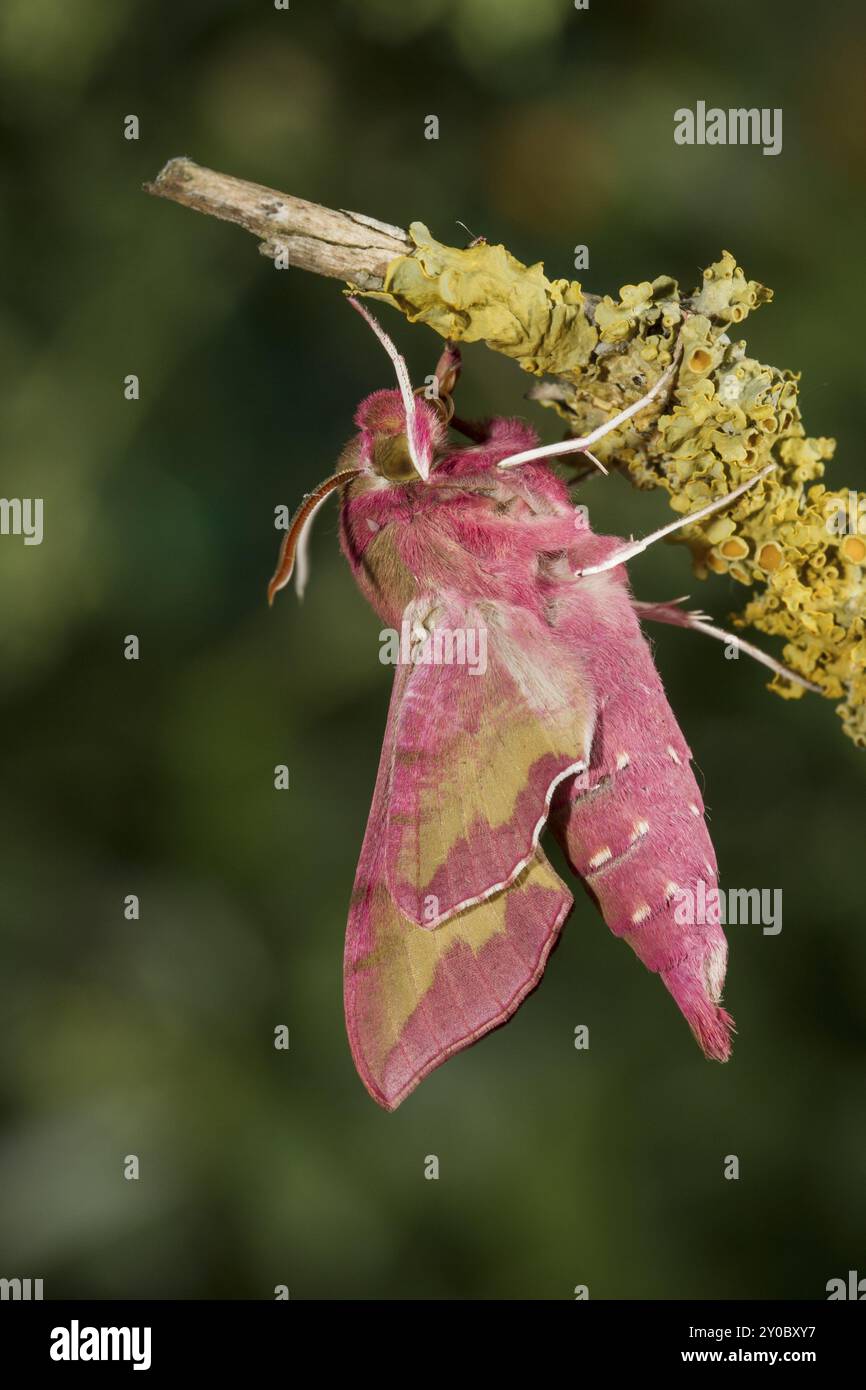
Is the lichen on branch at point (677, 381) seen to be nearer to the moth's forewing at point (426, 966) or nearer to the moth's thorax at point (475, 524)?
the moth's thorax at point (475, 524)

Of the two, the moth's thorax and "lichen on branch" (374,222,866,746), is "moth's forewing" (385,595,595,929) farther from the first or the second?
"lichen on branch" (374,222,866,746)

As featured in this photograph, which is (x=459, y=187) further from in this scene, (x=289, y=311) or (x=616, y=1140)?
(x=616, y=1140)

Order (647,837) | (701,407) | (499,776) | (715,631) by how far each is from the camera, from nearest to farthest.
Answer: (701,407), (499,776), (647,837), (715,631)

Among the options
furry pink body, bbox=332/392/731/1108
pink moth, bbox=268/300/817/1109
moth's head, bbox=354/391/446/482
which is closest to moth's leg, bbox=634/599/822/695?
pink moth, bbox=268/300/817/1109

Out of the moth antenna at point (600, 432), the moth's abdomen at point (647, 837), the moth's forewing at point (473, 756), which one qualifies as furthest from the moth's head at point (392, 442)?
the moth's abdomen at point (647, 837)

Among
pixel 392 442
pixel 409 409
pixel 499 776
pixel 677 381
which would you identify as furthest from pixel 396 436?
pixel 499 776

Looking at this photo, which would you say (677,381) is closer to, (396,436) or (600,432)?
Answer: (600,432)
